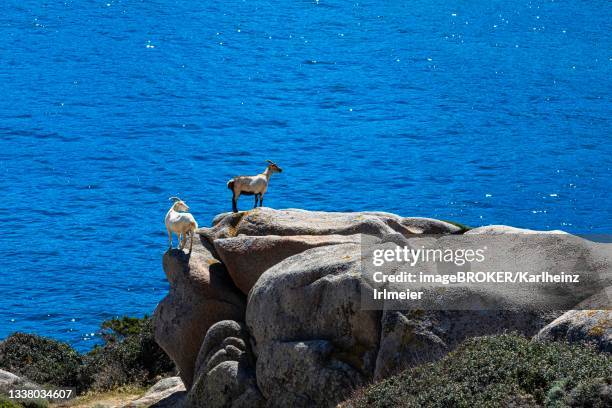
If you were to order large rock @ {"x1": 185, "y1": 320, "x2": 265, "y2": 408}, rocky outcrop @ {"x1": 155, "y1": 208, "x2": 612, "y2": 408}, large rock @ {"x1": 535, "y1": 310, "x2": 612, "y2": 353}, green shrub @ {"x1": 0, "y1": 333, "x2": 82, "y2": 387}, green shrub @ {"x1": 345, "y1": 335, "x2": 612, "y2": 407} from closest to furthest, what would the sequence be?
green shrub @ {"x1": 345, "y1": 335, "x2": 612, "y2": 407}, large rock @ {"x1": 535, "y1": 310, "x2": 612, "y2": 353}, rocky outcrop @ {"x1": 155, "y1": 208, "x2": 612, "y2": 408}, large rock @ {"x1": 185, "y1": 320, "x2": 265, "y2": 408}, green shrub @ {"x1": 0, "y1": 333, "x2": 82, "y2": 387}

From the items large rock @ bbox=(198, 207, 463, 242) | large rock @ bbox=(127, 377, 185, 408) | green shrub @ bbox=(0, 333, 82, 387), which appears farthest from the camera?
green shrub @ bbox=(0, 333, 82, 387)

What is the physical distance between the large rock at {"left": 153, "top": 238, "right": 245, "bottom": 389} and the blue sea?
11406mm

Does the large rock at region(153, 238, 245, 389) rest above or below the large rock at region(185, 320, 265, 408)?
above

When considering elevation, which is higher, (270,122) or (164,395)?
(270,122)

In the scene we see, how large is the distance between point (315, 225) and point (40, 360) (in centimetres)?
796

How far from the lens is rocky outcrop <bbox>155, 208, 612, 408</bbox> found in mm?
14039

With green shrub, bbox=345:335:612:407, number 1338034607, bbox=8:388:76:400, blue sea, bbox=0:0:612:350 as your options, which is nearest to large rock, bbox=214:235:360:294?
number 1338034607, bbox=8:388:76:400

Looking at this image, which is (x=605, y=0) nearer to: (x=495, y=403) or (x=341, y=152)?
(x=341, y=152)

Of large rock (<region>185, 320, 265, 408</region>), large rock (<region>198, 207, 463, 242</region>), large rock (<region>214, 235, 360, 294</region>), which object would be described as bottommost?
large rock (<region>185, 320, 265, 408</region>)

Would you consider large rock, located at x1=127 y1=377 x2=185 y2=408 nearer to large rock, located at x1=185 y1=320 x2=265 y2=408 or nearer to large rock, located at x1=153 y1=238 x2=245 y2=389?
large rock, located at x1=153 y1=238 x2=245 y2=389

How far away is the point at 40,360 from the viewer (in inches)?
914

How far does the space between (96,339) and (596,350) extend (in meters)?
20.0

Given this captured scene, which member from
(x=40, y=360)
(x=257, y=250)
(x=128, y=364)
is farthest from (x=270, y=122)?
(x=257, y=250)

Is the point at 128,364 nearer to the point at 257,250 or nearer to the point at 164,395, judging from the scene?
the point at 164,395
